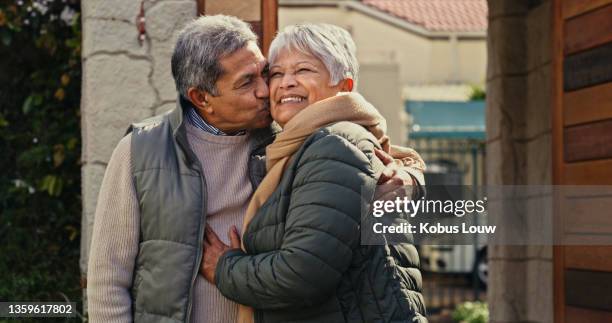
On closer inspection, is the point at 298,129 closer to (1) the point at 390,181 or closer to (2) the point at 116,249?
(1) the point at 390,181

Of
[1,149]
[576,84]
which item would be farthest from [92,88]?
[576,84]

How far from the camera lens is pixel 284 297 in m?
2.44

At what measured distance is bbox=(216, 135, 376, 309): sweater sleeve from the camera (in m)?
2.39

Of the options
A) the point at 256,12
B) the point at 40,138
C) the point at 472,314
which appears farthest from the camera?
the point at 472,314

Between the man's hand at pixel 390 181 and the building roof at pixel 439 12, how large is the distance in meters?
19.3

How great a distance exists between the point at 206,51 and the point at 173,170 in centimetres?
34

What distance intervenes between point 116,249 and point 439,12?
21.8 meters

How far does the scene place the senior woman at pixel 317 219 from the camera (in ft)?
7.89

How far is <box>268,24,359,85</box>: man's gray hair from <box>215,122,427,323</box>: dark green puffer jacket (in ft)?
0.65

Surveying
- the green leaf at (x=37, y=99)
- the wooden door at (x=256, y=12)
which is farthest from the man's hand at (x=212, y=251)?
the green leaf at (x=37, y=99)

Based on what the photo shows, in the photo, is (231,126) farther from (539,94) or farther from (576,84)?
(539,94)

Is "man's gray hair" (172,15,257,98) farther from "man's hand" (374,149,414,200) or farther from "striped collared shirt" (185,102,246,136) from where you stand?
"man's hand" (374,149,414,200)

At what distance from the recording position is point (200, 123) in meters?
2.85

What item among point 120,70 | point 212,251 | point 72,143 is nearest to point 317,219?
point 212,251
